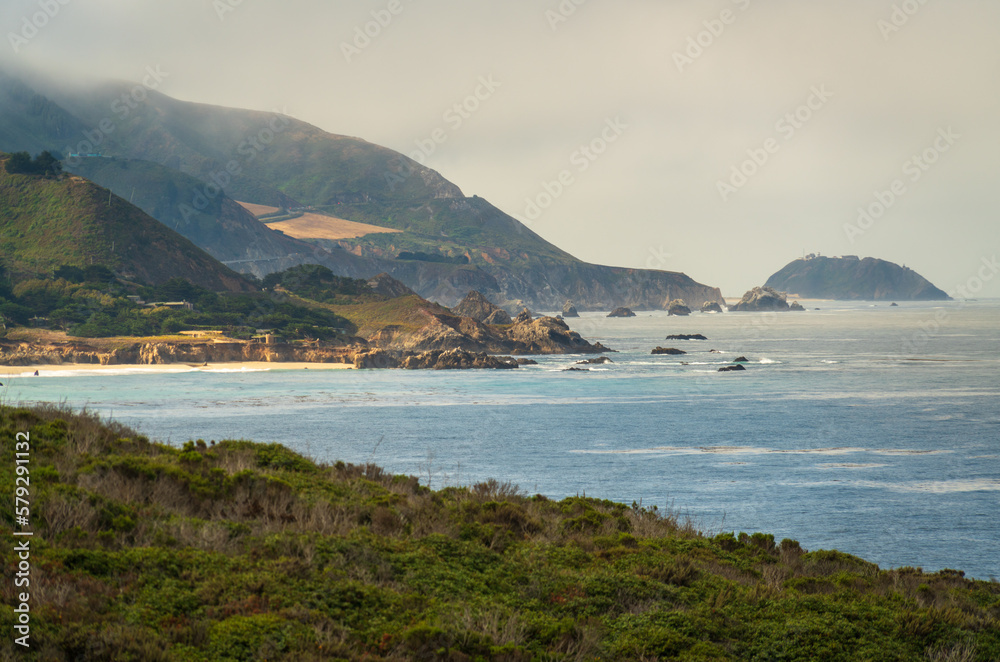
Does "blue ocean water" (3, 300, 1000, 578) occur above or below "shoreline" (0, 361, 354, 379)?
below

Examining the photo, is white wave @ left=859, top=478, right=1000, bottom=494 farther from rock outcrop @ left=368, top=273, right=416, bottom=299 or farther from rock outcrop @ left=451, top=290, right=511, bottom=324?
rock outcrop @ left=368, top=273, right=416, bottom=299

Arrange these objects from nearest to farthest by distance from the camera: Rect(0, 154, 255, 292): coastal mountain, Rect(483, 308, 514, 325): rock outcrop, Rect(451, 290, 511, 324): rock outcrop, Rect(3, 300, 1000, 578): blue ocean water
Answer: Rect(3, 300, 1000, 578): blue ocean water
Rect(0, 154, 255, 292): coastal mountain
Rect(451, 290, 511, 324): rock outcrop
Rect(483, 308, 514, 325): rock outcrop

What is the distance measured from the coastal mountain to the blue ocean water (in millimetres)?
63436

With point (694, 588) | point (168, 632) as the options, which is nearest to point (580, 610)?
point (694, 588)

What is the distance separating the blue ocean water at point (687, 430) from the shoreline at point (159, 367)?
274 centimetres

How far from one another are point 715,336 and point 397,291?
7321 centimetres

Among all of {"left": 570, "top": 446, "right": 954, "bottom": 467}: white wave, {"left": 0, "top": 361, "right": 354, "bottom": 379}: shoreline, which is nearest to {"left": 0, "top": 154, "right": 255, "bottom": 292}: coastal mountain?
{"left": 0, "top": 361, "right": 354, "bottom": 379}: shoreline

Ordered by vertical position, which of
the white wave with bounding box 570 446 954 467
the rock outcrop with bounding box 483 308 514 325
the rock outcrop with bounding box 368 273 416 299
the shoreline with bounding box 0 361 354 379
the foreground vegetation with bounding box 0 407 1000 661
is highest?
the rock outcrop with bounding box 368 273 416 299

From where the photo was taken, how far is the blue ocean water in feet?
100.0

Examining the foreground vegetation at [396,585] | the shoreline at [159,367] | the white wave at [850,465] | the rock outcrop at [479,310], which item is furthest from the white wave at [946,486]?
the rock outcrop at [479,310]

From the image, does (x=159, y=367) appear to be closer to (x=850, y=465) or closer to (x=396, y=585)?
(x=850, y=465)

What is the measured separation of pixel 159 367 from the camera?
335 ft

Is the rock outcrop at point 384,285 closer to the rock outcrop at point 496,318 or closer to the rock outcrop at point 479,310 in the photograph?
the rock outcrop at point 479,310

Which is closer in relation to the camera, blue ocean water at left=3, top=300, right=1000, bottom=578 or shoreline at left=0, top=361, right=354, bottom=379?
blue ocean water at left=3, top=300, right=1000, bottom=578
